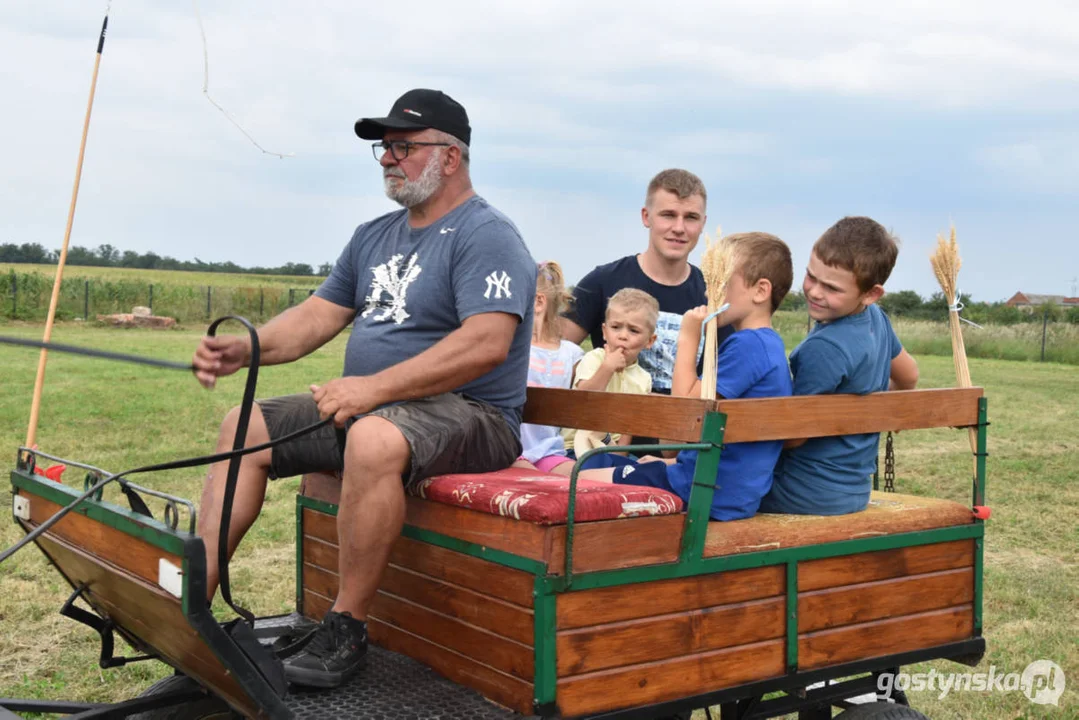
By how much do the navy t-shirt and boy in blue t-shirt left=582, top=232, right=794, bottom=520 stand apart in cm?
106

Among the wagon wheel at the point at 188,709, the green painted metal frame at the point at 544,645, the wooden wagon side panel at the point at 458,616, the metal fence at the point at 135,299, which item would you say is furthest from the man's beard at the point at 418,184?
the metal fence at the point at 135,299

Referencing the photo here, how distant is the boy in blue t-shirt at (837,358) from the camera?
12.2 ft

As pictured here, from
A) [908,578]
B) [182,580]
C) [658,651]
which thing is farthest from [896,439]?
[182,580]

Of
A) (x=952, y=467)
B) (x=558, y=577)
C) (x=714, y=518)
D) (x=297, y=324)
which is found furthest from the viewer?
(x=952, y=467)

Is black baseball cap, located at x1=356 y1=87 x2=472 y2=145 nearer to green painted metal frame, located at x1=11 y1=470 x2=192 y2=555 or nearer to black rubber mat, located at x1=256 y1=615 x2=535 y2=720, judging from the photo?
green painted metal frame, located at x1=11 y1=470 x2=192 y2=555

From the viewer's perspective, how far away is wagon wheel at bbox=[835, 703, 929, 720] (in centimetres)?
379

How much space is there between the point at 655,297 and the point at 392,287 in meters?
1.56

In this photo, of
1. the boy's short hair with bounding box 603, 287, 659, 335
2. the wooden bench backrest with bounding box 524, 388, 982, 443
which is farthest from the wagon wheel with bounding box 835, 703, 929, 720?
the boy's short hair with bounding box 603, 287, 659, 335

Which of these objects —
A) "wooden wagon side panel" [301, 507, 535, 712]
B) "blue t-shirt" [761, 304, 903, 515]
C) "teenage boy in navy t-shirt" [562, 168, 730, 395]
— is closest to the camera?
"wooden wagon side panel" [301, 507, 535, 712]

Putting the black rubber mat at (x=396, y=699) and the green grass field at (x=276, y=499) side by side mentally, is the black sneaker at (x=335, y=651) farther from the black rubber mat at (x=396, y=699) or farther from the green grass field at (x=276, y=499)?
the green grass field at (x=276, y=499)

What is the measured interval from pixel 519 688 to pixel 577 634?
8.8 inches

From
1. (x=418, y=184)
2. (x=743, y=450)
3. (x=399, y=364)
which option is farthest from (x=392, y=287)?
(x=743, y=450)

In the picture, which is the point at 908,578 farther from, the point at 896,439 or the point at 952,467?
the point at 896,439

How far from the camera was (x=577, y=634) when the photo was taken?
9.86ft
